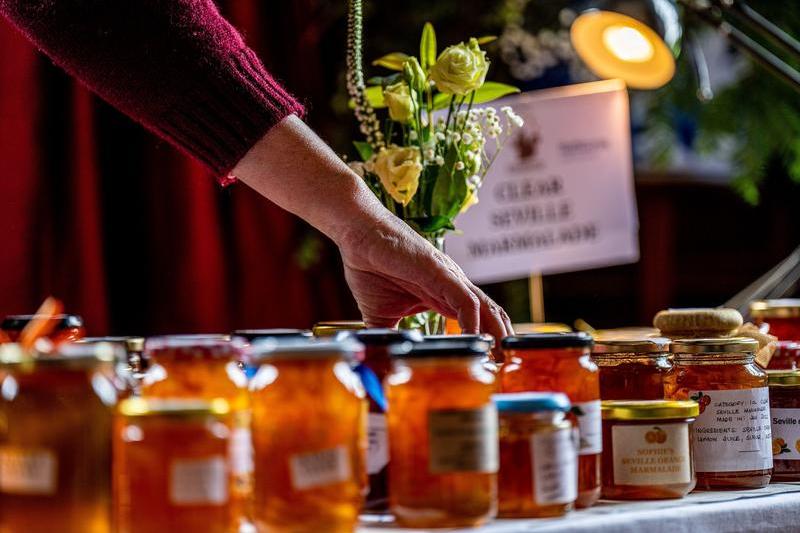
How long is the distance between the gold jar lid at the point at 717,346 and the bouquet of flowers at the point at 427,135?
0.35 metres

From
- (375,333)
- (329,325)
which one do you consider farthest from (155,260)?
(375,333)

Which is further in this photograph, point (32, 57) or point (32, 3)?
point (32, 57)

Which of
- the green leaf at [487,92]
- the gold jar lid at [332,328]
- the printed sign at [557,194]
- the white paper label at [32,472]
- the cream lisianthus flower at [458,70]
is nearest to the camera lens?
the white paper label at [32,472]

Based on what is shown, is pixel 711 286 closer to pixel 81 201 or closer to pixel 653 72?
pixel 653 72

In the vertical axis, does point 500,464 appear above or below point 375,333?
below

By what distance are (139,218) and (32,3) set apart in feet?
5.55

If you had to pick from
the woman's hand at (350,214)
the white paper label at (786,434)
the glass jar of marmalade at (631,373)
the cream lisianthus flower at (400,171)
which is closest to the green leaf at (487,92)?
the cream lisianthus flower at (400,171)

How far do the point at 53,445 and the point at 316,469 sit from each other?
0.61 ft

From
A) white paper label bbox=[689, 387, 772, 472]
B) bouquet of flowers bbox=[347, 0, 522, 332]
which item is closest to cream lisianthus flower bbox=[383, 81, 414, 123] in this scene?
bouquet of flowers bbox=[347, 0, 522, 332]

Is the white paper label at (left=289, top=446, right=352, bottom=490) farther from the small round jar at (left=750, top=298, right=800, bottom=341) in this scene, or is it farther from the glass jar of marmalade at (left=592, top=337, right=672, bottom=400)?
the small round jar at (left=750, top=298, right=800, bottom=341)

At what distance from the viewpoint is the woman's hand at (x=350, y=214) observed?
3.84 feet

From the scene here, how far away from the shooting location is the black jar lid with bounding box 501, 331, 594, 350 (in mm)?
980

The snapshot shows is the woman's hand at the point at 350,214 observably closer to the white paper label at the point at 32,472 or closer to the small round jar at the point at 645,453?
the small round jar at the point at 645,453

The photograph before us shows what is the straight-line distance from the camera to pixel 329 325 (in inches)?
50.8
